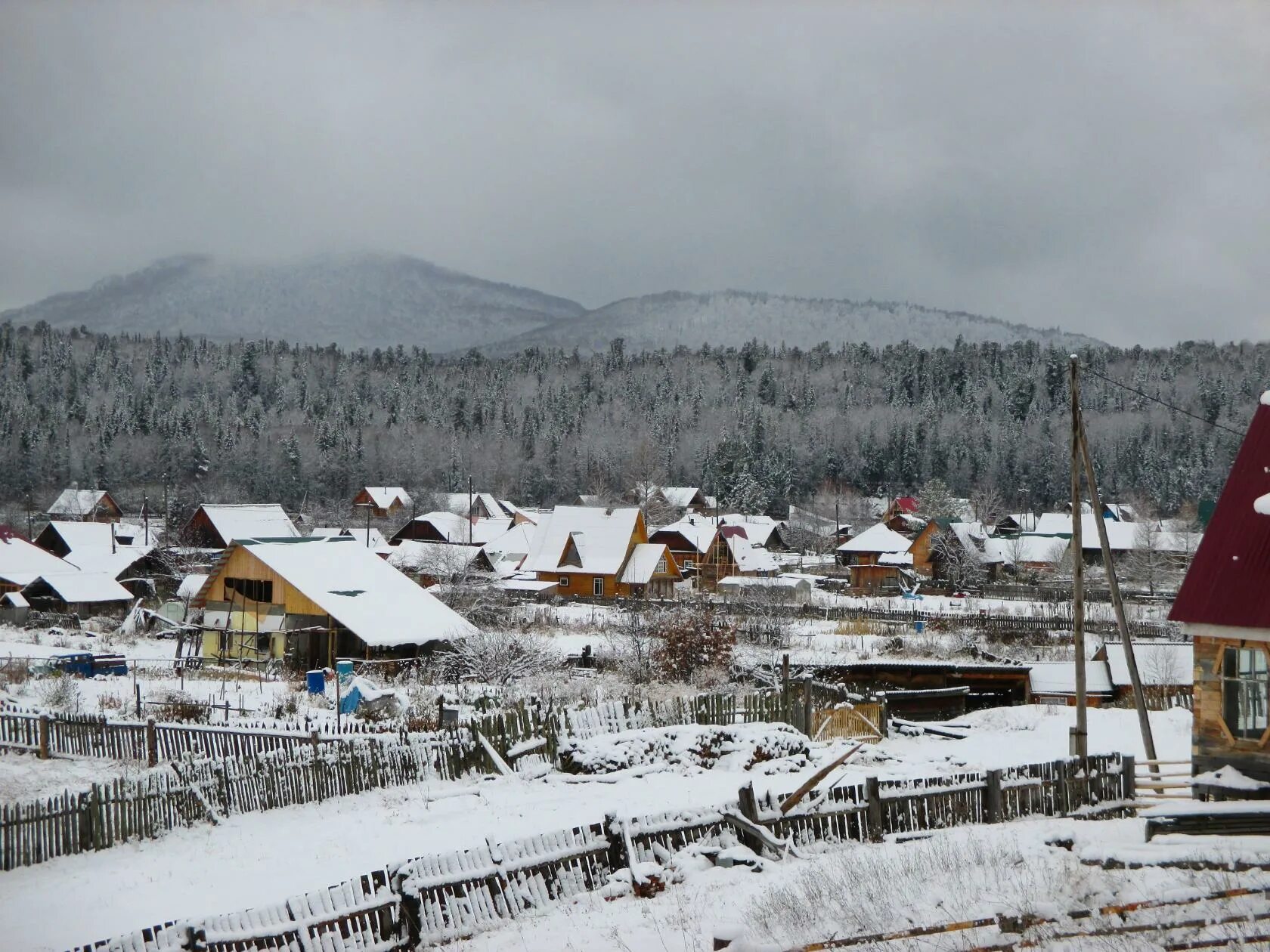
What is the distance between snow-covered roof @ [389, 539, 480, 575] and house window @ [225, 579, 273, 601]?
→ 26700 mm

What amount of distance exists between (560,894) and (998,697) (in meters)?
25.8

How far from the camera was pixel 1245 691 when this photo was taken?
55.4ft

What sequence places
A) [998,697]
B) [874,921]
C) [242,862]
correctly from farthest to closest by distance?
[998,697]
[242,862]
[874,921]

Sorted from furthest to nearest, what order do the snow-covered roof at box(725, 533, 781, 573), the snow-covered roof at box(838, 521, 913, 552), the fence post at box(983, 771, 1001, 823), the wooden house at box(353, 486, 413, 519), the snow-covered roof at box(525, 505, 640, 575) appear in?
the wooden house at box(353, 486, 413, 519)
the snow-covered roof at box(725, 533, 781, 573)
the snow-covered roof at box(838, 521, 913, 552)
the snow-covered roof at box(525, 505, 640, 575)
the fence post at box(983, 771, 1001, 823)

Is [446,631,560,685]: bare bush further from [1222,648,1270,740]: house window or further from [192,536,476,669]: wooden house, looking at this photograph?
[1222,648,1270,740]: house window

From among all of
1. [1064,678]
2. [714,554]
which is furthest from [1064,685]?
[714,554]

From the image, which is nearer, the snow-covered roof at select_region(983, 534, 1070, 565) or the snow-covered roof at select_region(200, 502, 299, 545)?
the snow-covered roof at select_region(200, 502, 299, 545)

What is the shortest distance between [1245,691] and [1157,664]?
17.8 meters

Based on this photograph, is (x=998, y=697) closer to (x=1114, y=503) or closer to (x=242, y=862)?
(x=242, y=862)

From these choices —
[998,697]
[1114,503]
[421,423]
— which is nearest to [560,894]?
[998,697]

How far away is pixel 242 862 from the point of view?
48.1ft

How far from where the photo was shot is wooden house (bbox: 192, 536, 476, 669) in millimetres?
37812

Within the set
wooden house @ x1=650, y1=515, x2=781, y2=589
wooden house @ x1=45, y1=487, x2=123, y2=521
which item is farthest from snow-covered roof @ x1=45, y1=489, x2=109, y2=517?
wooden house @ x1=650, y1=515, x2=781, y2=589

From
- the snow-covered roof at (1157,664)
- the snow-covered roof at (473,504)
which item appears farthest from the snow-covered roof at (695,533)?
the snow-covered roof at (1157,664)
